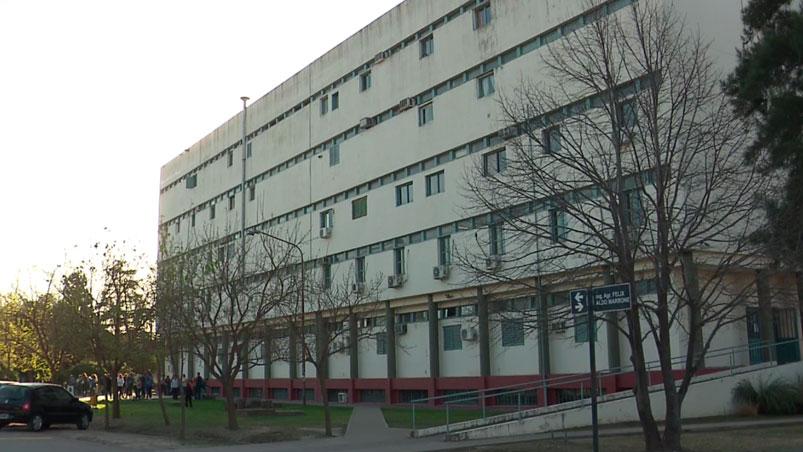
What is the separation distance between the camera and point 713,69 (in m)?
26.2

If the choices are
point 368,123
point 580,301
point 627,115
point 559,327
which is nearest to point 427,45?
point 368,123

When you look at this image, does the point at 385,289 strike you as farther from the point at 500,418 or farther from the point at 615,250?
the point at 615,250

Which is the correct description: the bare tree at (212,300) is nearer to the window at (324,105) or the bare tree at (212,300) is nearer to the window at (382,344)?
the window at (382,344)

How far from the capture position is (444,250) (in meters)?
37.0

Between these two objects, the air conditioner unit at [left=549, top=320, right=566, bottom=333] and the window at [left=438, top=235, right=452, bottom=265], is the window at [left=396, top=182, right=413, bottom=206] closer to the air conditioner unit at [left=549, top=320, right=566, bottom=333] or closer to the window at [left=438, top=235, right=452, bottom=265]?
the window at [left=438, top=235, right=452, bottom=265]

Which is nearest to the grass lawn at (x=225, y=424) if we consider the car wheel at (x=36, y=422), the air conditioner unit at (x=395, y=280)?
the car wheel at (x=36, y=422)

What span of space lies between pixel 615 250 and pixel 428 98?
76.8 feet

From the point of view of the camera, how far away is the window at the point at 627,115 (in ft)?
54.7

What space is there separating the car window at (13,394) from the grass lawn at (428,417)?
500 inches

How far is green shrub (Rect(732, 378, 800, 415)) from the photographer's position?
80.2 feet

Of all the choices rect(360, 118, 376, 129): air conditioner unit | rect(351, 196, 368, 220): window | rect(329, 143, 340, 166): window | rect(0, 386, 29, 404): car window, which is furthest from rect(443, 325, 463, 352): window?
rect(0, 386, 29, 404): car window

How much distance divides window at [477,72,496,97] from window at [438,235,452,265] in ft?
20.3

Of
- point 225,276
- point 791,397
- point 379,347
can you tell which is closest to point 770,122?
point 791,397

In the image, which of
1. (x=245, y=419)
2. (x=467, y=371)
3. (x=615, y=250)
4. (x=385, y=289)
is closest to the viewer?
(x=615, y=250)
